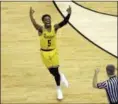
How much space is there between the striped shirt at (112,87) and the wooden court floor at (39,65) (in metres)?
1.36

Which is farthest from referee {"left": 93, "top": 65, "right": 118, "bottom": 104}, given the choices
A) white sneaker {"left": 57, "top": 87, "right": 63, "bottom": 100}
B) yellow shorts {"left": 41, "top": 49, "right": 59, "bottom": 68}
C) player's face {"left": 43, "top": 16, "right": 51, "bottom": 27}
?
white sneaker {"left": 57, "top": 87, "right": 63, "bottom": 100}

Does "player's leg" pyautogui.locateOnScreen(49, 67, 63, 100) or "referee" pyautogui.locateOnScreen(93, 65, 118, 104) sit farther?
"player's leg" pyautogui.locateOnScreen(49, 67, 63, 100)

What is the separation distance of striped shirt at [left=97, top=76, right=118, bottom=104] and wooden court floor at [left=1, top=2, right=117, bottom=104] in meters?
1.36

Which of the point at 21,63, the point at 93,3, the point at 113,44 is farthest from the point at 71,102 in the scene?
the point at 93,3

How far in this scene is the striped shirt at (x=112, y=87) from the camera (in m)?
6.34

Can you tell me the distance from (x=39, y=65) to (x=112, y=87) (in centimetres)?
287

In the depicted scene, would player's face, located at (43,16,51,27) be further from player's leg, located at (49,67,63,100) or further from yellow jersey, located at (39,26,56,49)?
player's leg, located at (49,67,63,100)

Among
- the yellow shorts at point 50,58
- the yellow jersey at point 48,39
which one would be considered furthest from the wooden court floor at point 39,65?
the yellow jersey at point 48,39

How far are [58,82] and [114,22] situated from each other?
11.1ft

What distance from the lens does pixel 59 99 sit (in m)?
7.85

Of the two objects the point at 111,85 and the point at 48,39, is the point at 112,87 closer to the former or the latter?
the point at 111,85

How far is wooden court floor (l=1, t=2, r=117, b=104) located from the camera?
7.96 metres

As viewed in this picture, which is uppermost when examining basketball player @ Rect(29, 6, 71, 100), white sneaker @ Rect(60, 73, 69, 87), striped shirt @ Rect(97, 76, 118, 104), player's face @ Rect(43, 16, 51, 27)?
player's face @ Rect(43, 16, 51, 27)

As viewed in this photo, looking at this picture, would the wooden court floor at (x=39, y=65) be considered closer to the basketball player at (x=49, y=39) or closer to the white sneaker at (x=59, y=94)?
the white sneaker at (x=59, y=94)
